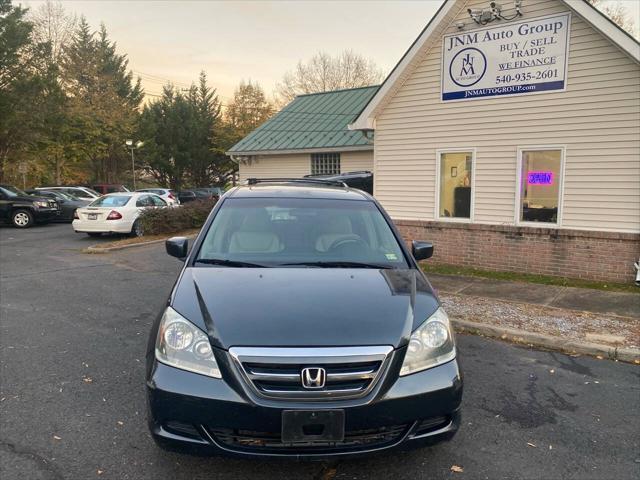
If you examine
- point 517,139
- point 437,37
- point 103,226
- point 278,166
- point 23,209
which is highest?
point 437,37

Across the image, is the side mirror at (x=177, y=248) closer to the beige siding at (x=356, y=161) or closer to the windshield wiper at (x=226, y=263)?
the windshield wiper at (x=226, y=263)

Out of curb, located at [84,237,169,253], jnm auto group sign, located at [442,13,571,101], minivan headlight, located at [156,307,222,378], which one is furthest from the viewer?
curb, located at [84,237,169,253]

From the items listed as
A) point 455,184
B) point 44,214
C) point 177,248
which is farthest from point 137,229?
point 177,248

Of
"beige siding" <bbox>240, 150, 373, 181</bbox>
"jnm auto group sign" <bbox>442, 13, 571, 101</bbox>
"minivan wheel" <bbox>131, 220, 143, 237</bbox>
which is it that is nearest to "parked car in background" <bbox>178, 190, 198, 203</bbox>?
"beige siding" <bbox>240, 150, 373, 181</bbox>

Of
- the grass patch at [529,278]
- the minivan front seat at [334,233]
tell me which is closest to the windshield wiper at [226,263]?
the minivan front seat at [334,233]

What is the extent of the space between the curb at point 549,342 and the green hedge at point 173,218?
10.9 metres

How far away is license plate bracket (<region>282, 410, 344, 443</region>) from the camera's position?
2406 mm

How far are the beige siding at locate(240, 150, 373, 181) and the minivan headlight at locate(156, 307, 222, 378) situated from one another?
14.5 metres

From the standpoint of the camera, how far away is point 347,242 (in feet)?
12.6

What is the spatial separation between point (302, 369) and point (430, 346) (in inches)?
30.8

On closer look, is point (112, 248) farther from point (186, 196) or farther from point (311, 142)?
point (186, 196)

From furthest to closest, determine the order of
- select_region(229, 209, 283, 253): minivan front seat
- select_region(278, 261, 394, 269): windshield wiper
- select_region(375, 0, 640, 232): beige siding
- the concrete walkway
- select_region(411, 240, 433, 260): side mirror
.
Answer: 1. select_region(375, 0, 640, 232): beige siding
2. the concrete walkway
3. select_region(411, 240, 433, 260): side mirror
4. select_region(229, 209, 283, 253): minivan front seat
5. select_region(278, 261, 394, 269): windshield wiper

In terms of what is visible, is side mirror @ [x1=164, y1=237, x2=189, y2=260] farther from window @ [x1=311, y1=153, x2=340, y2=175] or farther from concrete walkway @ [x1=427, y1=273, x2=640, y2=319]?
window @ [x1=311, y1=153, x2=340, y2=175]

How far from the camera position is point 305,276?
3229mm
